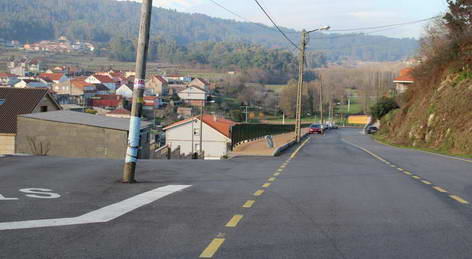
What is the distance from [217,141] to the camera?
2768 inches

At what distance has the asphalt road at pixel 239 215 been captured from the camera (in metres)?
7.20

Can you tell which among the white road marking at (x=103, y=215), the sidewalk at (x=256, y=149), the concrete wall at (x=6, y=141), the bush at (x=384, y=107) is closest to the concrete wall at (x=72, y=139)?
the concrete wall at (x=6, y=141)

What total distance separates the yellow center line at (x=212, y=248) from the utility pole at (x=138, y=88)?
6.26 meters

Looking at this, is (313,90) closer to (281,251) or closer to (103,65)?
(103,65)

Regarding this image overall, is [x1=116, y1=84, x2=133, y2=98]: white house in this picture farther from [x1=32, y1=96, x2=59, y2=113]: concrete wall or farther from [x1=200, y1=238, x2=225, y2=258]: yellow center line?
[x1=200, y1=238, x2=225, y2=258]: yellow center line

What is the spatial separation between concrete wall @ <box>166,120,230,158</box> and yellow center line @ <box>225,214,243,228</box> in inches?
2333

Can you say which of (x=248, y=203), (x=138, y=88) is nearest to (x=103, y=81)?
(x=138, y=88)

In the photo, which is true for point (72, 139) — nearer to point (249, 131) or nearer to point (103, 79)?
point (249, 131)

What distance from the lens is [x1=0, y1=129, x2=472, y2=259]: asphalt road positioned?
720 centimetres

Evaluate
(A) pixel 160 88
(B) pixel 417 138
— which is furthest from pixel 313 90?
(B) pixel 417 138

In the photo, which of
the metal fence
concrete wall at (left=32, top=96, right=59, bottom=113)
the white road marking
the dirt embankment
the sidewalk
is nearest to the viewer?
the white road marking

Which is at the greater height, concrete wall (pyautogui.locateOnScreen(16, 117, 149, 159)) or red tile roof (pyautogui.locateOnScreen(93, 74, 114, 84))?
red tile roof (pyautogui.locateOnScreen(93, 74, 114, 84))

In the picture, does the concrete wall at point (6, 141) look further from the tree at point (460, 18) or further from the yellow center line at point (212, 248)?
the yellow center line at point (212, 248)

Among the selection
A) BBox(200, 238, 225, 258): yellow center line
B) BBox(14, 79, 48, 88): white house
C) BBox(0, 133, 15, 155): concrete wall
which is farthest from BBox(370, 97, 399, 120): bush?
BBox(200, 238, 225, 258): yellow center line
